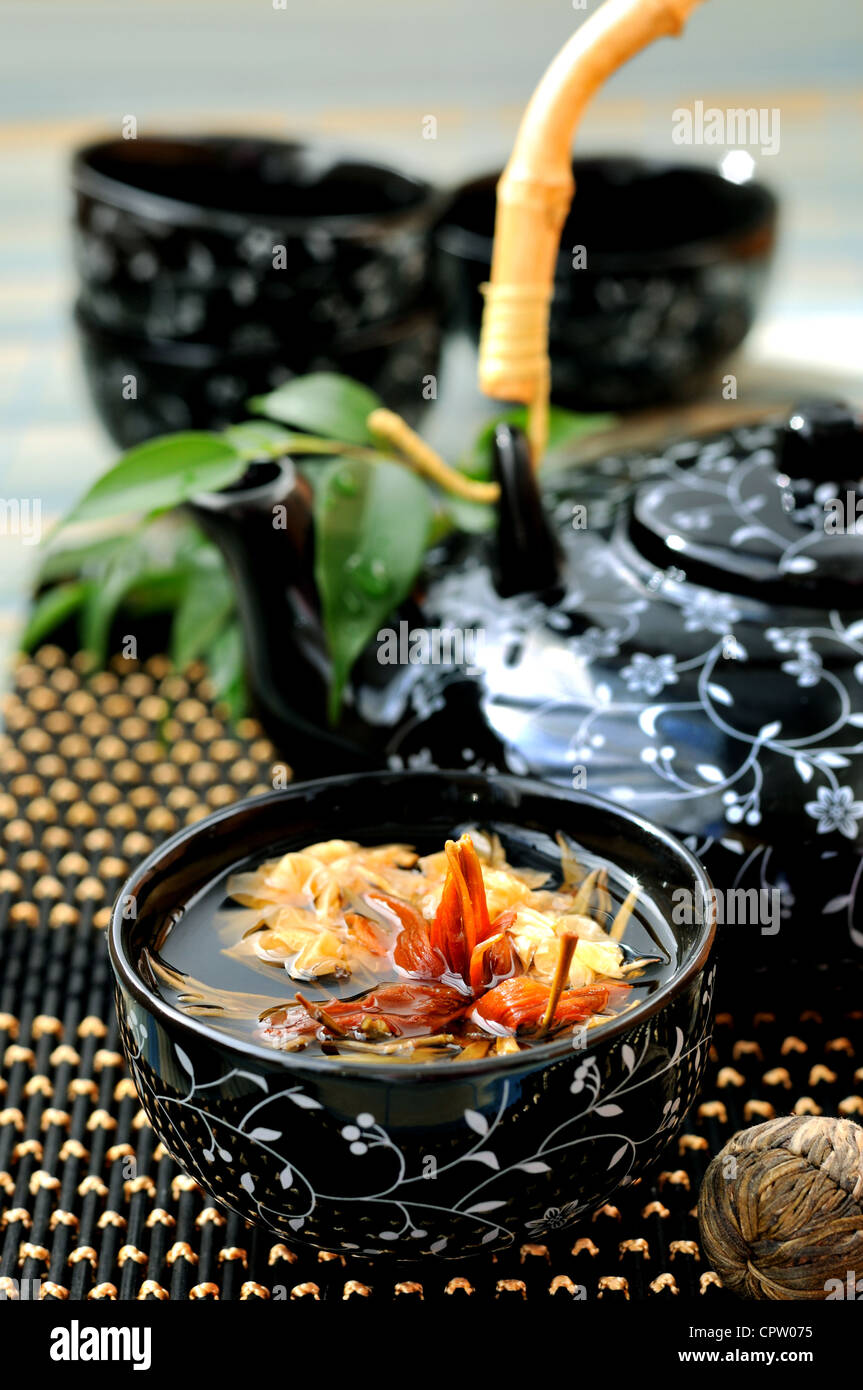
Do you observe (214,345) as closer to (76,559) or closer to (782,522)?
(76,559)

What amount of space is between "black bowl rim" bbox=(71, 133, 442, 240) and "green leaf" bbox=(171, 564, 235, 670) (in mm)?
258

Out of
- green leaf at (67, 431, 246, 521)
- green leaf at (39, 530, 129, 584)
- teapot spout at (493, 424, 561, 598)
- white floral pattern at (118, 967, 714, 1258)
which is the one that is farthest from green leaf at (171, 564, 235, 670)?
white floral pattern at (118, 967, 714, 1258)

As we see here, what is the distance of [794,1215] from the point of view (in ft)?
1.88

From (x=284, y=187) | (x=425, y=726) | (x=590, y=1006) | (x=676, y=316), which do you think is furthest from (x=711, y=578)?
(x=284, y=187)

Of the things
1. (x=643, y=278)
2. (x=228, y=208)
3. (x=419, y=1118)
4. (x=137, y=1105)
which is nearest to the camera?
(x=419, y=1118)

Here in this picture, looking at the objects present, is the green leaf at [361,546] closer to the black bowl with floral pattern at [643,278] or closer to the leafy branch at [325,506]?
the leafy branch at [325,506]

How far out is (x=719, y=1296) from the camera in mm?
603

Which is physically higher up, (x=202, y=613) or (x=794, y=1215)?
(x=202, y=613)

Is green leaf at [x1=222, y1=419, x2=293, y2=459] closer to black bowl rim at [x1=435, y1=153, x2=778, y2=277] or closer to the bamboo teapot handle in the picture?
the bamboo teapot handle

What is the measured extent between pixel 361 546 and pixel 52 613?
0.35 metres

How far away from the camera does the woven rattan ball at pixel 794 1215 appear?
57 centimetres

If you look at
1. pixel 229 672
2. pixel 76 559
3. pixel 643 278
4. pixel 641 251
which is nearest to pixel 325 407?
pixel 229 672

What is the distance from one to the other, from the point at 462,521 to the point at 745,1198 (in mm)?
466

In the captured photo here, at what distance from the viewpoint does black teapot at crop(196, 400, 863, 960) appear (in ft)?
2.31
